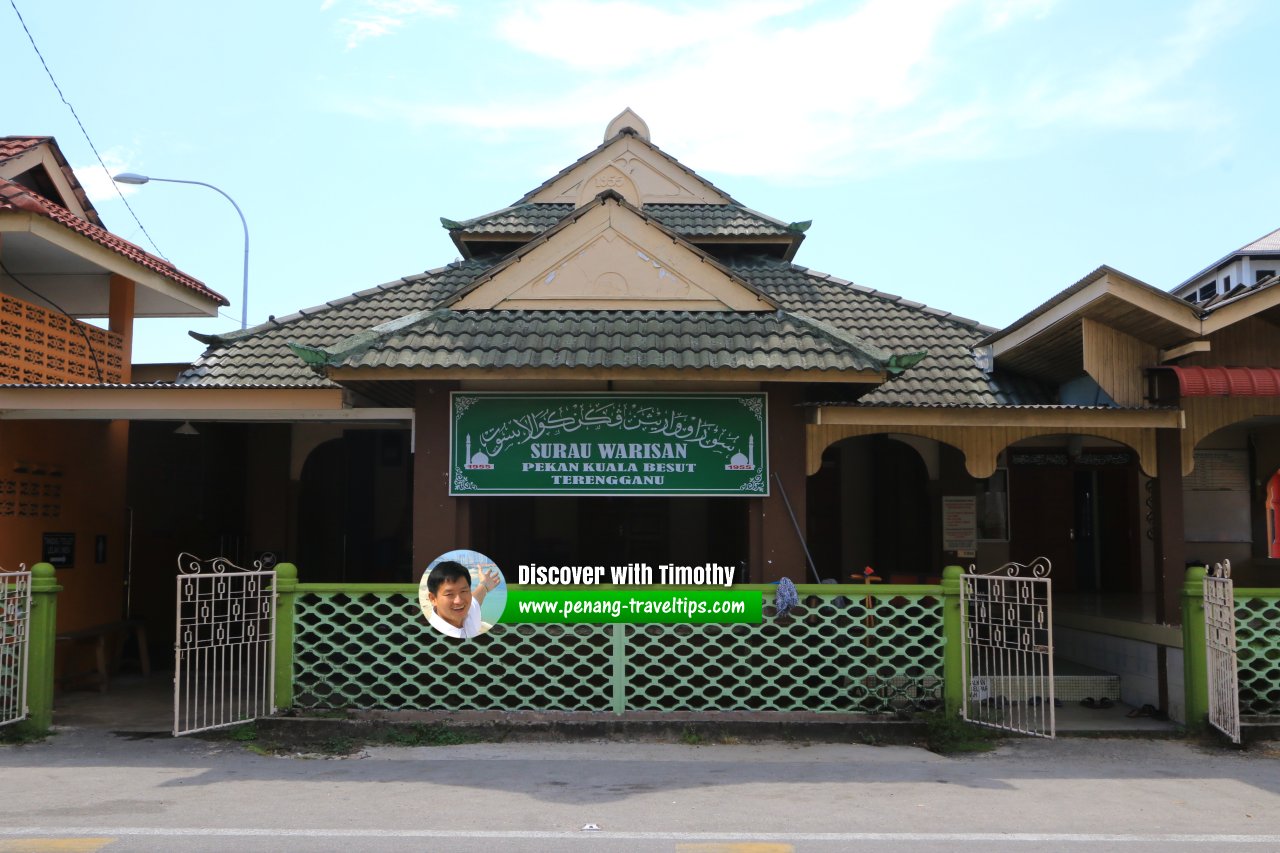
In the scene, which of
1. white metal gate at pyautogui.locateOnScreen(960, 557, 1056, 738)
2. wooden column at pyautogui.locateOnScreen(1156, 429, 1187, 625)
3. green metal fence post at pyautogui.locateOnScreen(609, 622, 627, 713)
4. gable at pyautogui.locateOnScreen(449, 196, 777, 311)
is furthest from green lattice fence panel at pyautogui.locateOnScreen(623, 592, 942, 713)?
gable at pyautogui.locateOnScreen(449, 196, 777, 311)

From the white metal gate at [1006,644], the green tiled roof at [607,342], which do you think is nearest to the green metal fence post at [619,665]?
the green tiled roof at [607,342]

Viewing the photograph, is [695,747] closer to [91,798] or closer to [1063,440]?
[91,798]

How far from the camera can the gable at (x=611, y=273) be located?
1009 cm

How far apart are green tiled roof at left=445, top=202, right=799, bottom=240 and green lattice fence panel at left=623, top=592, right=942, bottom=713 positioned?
6.08m

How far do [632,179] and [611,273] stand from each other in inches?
185

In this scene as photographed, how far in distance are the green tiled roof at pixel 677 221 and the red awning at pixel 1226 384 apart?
215 inches

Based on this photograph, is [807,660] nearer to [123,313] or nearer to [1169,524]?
[1169,524]

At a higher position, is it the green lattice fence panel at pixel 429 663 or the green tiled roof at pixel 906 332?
the green tiled roof at pixel 906 332

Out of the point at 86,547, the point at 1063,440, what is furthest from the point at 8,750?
the point at 1063,440

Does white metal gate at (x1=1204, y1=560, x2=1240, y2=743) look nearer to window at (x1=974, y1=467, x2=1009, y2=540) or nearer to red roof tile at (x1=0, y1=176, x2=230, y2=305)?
window at (x1=974, y1=467, x2=1009, y2=540)

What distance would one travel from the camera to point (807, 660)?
29.8 feet

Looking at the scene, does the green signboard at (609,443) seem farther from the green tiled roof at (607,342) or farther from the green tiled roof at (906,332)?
the green tiled roof at (906,332)

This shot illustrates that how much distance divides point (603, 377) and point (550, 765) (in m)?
3.21

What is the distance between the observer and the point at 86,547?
11.8 metres
